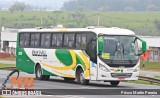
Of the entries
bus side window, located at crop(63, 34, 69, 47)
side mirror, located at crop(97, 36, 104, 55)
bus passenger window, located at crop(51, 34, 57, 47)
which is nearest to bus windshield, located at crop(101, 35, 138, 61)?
side mirror, located at crop(97, 36, 104, 55)

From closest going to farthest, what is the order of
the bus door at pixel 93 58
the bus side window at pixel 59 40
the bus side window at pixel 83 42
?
the bus door at pixel 93 58 < the bus side window at pixel 83 42 < the bus side window at pixel 59 40

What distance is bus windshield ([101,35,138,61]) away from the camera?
29.3 metres

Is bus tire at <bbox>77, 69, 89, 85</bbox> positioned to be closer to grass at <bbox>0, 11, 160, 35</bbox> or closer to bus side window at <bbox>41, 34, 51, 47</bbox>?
bus side window at <bbox>41, 34, 51, 47</bbox>

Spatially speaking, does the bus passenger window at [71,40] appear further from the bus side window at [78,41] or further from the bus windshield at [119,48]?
the bus windshield at [119,48]

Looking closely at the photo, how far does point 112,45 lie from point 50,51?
17.2 feet

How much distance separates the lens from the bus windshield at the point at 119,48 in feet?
96.2

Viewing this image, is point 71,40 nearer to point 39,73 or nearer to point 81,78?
point 81,78

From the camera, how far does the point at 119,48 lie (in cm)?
2936

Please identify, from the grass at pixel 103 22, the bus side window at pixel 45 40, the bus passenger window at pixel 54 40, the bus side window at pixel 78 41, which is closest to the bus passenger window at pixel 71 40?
the bus side window at pixel 78 41

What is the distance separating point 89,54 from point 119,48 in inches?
61.6

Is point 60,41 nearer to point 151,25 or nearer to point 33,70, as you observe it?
point 33,70

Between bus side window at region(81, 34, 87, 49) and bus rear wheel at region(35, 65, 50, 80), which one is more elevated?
bus side window at region(81, 34, 87, 49)

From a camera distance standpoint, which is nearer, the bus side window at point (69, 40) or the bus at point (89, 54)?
the bus at point (89, 54)

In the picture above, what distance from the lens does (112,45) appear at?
96.4 feet
